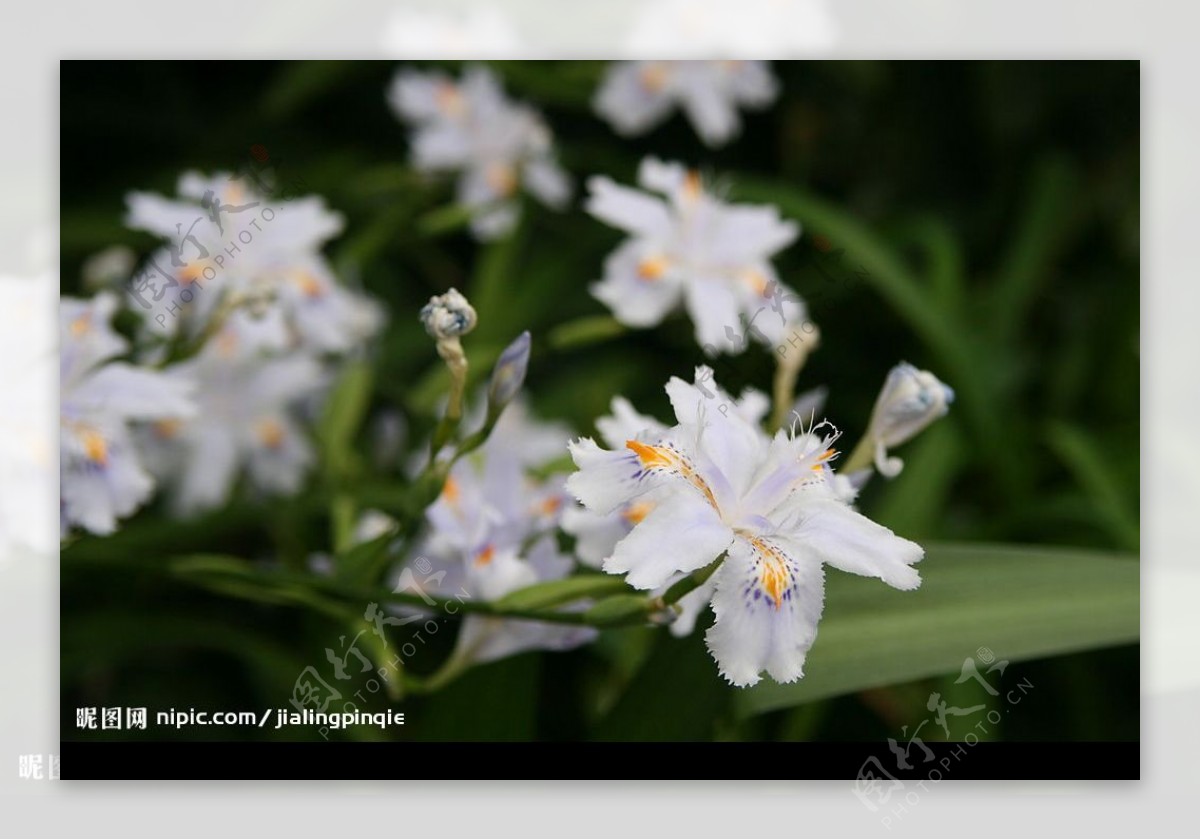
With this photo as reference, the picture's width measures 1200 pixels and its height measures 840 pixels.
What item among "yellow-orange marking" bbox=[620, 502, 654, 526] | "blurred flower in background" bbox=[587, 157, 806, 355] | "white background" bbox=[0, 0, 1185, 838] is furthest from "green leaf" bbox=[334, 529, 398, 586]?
"blurred flower in background" bbox=[587, 157, 806, 355]

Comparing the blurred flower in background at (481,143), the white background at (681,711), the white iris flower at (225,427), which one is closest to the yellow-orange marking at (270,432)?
the white iris flower at (225,427)

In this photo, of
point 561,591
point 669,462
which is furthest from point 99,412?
point 669,462

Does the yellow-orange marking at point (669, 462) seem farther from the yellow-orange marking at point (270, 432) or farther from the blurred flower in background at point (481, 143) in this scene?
the blurred flower in background at point (481, 143)

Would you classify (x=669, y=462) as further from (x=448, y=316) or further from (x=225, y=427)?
(x=225, y=427)

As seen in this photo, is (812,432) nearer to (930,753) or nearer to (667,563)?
(667,563)

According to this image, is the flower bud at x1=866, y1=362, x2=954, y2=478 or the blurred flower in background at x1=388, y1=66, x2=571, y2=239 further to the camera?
the blurred flower in background at x1=388, y1=66, x2=571, y2=239

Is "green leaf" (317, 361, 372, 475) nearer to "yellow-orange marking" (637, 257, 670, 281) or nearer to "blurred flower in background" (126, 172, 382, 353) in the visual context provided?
"blurred flower in background" (126, 172, 382, 353)
